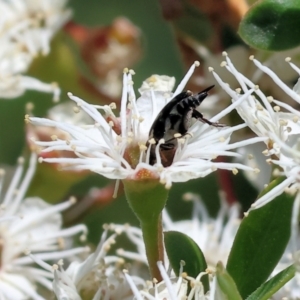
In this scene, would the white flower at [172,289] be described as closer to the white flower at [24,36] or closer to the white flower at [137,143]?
the white flower at [137,143]

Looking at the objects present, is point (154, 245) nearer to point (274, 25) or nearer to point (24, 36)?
point (274, 25)

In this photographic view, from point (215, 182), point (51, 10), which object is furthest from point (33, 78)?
point (215, 182)

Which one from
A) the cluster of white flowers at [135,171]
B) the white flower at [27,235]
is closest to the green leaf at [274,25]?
the cluster of white flowers at [135,171]

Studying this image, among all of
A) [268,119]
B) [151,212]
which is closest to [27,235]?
[151,212]

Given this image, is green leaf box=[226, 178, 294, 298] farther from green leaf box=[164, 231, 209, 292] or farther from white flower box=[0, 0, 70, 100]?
white flower box=[0, 0, 70, 100]

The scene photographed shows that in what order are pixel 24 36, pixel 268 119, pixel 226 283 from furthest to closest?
pixel 24 36 → pixel 268 119 → pixel 226 283

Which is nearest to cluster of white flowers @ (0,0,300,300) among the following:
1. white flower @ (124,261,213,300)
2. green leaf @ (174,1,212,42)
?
white flower @ (124,261,213,300)

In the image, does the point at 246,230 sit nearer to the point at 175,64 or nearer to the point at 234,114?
the point at 234,114

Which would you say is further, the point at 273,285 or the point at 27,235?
the point at 27,235
